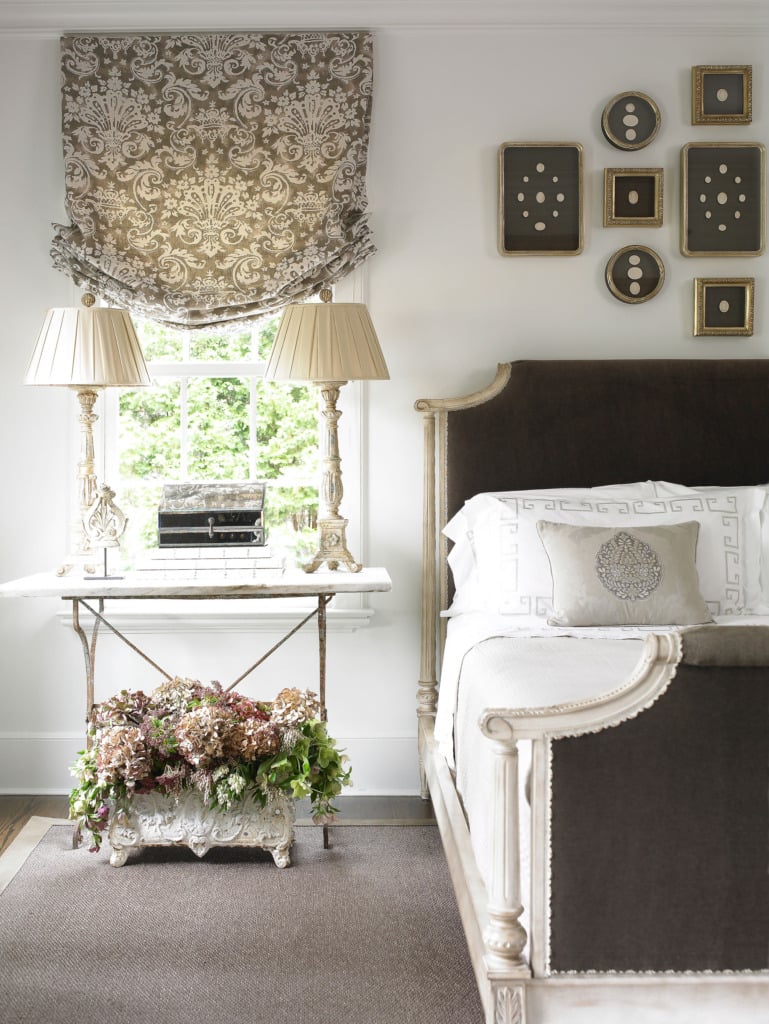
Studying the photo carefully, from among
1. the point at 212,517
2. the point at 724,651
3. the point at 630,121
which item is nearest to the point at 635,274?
the point at 630,121

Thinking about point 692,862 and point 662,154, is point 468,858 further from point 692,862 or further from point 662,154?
point 662,154

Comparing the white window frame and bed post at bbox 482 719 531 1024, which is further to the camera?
the white window frame

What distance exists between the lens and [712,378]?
352cm

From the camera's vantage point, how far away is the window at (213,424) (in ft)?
12.3

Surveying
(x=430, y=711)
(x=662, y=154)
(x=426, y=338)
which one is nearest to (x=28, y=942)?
(x=430, y=711)

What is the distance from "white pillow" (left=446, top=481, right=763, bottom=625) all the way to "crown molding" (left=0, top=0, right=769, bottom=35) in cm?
167

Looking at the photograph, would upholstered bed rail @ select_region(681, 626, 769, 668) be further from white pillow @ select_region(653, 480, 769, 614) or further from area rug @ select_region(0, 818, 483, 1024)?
white pillow @ select_region(653, 480, 769, 614)

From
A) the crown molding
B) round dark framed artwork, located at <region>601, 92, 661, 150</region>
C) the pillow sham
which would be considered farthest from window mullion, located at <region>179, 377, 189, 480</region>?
round dark framed artwork, located at <region>601, 92, 661, 150</region>

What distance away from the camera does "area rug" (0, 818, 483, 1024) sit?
2.26 m

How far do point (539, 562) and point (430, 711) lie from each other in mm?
763

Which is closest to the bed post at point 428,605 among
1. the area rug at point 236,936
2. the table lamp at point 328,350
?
the table lamp at point 328,350

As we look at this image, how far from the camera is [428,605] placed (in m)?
3.59

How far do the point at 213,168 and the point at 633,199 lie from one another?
150 cm

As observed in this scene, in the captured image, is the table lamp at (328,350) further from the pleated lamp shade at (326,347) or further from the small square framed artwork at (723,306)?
the small square framed artwork at (723,306)
